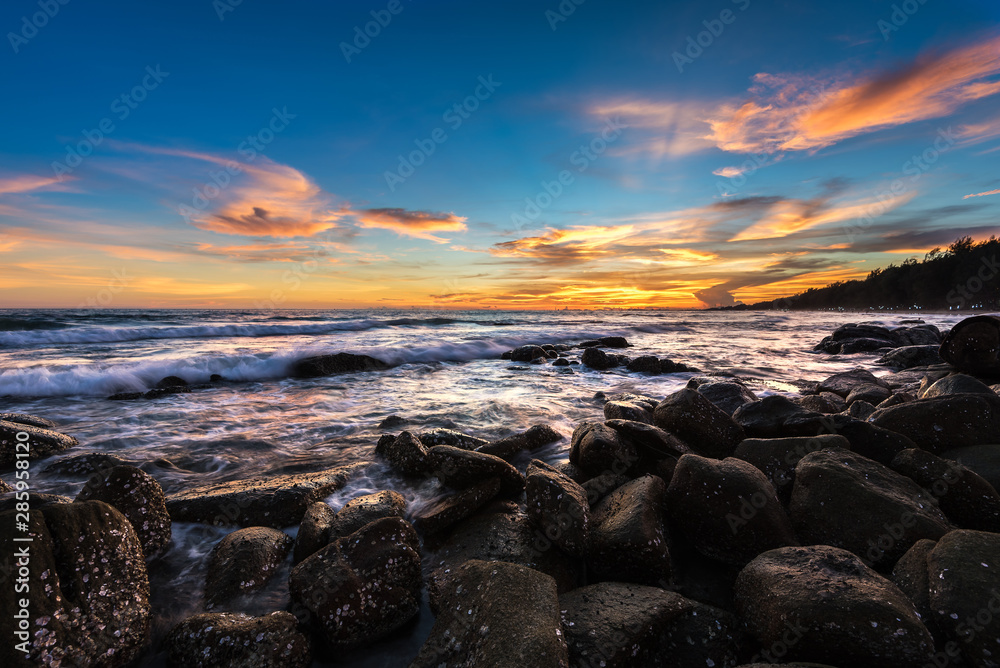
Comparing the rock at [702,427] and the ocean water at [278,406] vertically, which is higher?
the rock at [702,427]

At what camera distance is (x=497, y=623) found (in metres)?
1.99

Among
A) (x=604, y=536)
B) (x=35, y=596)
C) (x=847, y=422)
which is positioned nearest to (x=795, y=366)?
(x=847, y=422)

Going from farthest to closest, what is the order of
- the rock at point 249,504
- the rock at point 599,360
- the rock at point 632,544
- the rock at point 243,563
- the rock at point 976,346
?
the rock at point 599,360 < the rock at point 976,346 < the rock at point 249,504 < the rock at point 243,563 < the rock at point 632,544

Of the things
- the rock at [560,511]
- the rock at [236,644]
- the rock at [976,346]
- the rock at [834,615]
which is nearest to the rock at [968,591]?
the rock at [834,615]

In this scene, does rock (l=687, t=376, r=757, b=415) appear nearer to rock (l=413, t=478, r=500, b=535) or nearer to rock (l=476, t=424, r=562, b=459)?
rock (l=476, t=424, r=562, b=459)

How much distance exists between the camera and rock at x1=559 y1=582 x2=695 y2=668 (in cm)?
205

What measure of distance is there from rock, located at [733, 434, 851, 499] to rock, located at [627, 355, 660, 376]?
846 cm

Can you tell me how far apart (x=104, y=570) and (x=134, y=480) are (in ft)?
4.20

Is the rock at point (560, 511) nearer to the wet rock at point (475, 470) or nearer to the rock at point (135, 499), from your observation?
the wet rock at point (475, 470)

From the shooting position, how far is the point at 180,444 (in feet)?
19.7

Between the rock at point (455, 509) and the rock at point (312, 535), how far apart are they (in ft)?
2.53

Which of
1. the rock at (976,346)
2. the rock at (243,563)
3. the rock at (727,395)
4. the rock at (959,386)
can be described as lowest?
the rock at (243,563)

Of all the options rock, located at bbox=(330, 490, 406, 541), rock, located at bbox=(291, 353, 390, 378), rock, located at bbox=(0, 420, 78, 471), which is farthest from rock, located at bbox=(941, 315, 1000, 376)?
rock, located at bbox=(291, 353, 390, 378)

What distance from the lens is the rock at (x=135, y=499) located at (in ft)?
10.7
